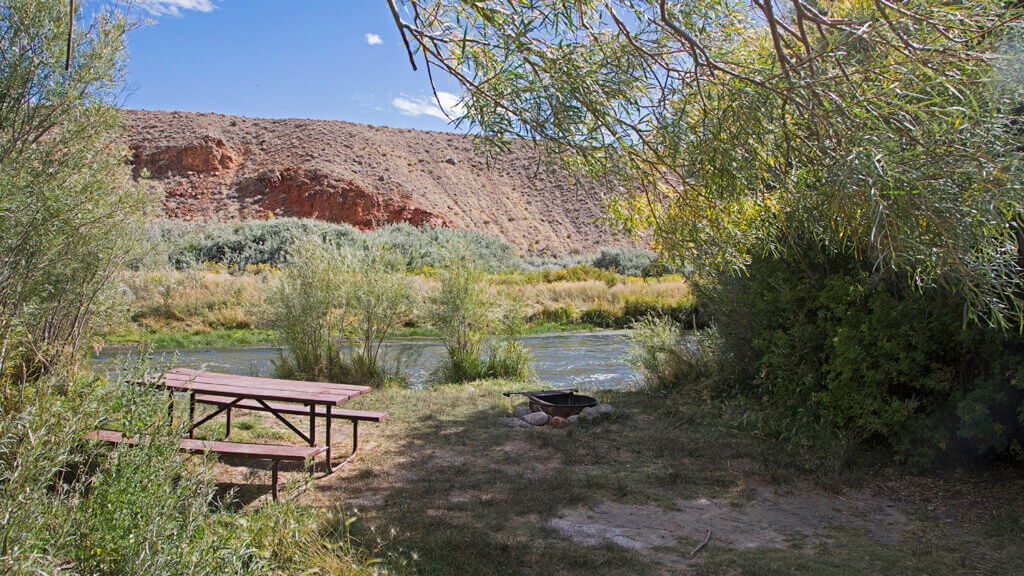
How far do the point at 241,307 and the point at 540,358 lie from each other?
8.32m

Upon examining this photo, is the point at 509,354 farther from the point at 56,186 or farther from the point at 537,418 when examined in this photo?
the point at 56,186

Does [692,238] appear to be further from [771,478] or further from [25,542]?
[25,542]

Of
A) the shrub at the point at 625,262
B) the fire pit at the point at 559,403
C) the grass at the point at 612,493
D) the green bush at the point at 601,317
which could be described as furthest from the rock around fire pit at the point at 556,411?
the shrub at the point at 625,262

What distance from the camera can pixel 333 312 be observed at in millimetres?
8195

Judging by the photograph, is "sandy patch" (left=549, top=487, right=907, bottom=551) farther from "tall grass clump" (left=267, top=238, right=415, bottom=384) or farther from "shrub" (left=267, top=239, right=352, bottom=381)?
"shrub" (left=267, top=239, right=352, bottom=381)

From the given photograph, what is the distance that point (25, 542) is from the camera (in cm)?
174

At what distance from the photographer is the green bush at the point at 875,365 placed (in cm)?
409

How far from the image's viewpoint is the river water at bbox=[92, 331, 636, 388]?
9594mm

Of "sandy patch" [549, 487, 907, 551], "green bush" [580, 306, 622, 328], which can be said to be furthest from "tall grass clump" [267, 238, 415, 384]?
"green bush" [580, 306, 622, 328]

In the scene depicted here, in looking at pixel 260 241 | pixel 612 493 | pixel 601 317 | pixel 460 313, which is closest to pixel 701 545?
pixel 612 493

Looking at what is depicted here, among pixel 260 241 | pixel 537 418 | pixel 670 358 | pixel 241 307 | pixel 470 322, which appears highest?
pixel 260 241

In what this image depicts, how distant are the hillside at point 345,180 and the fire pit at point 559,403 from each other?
29515 mm

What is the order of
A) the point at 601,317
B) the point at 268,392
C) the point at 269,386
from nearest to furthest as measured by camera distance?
the point at 268,392 → the point at 269,386 → the point at 601,317

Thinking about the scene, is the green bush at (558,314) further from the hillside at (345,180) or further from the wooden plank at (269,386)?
the hillside at (345,180)
